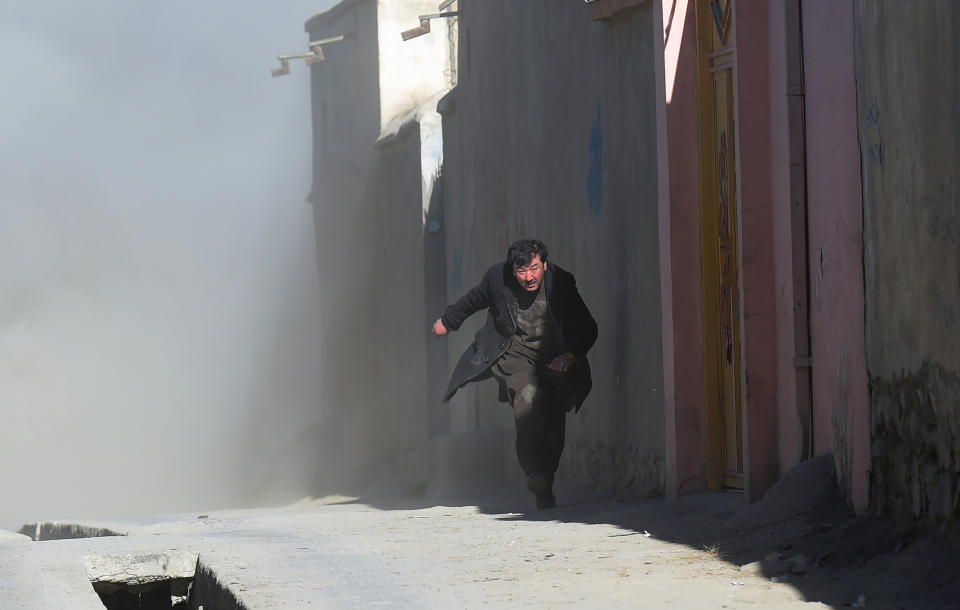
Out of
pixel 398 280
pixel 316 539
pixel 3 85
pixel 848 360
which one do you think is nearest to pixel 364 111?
pixel 398 280

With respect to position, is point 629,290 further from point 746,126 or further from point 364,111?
point 364,111

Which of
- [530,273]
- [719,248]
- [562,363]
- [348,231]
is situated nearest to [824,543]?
[719,248]

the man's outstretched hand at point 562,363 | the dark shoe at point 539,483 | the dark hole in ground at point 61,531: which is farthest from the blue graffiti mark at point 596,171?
the dark hole in ground at point 61,531

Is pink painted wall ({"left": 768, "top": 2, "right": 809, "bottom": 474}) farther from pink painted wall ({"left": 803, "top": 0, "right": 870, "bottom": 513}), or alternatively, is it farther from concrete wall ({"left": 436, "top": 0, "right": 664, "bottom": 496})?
concrete wall ({"left": 436, "top": 0, "right": 664, "bottom": 496})

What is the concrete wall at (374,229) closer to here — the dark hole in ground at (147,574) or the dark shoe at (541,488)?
the dark shoe at (541,488)

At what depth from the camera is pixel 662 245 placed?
802 cm

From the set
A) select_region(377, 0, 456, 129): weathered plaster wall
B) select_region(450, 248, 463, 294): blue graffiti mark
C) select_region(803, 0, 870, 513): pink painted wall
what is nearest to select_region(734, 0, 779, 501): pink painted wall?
select_region(803, 0, 870, 513): pink painted wall

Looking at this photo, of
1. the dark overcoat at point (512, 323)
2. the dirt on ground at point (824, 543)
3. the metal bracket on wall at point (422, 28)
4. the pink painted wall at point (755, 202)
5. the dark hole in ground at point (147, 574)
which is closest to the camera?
the dirt on ground at point (824, 543)

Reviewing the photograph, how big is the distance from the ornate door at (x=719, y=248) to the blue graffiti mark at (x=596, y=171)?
1645 millimetres

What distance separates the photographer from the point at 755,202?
7051mm

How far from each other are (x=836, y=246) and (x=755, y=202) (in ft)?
3.17

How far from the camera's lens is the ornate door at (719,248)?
300 inches

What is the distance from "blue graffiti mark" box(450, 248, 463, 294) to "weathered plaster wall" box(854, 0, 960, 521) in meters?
8.75

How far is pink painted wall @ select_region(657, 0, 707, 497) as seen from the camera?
7.86 meters
